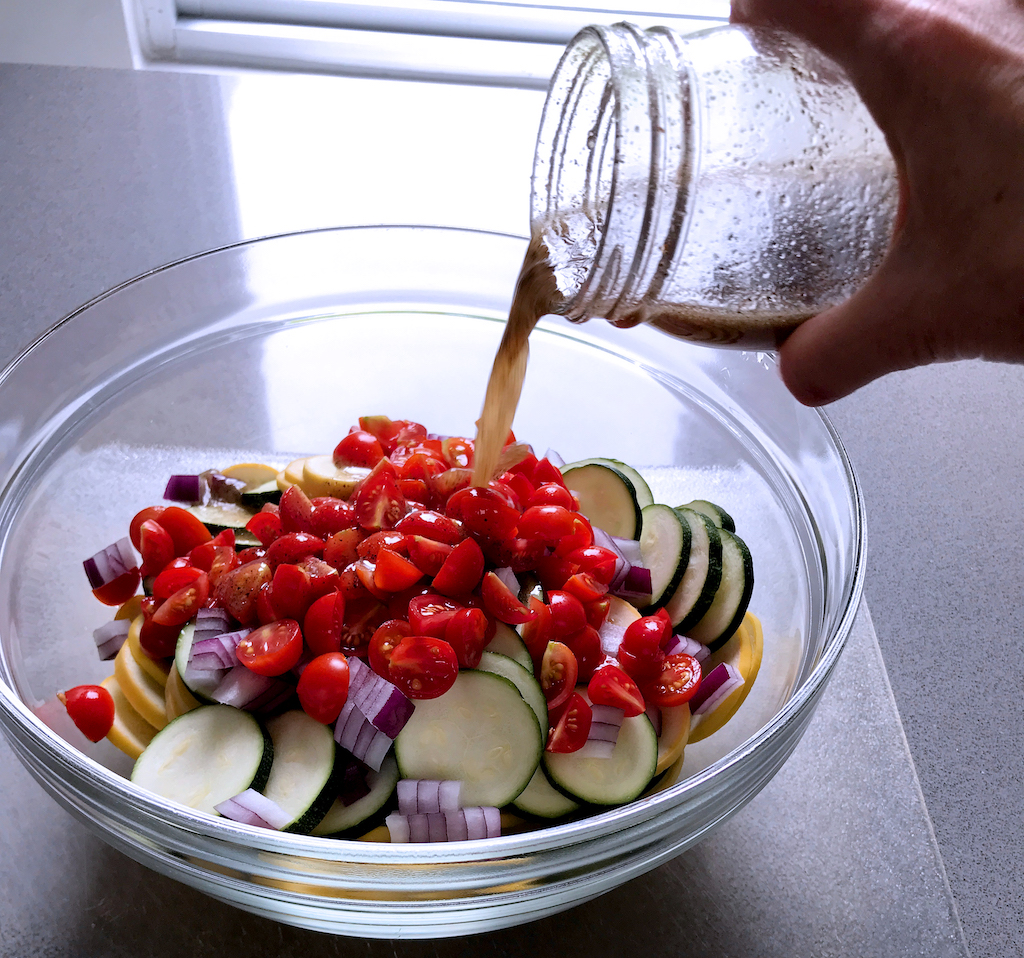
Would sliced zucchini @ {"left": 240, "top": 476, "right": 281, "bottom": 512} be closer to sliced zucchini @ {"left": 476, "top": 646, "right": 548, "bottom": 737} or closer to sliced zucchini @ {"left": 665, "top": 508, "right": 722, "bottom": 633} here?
sliced zucchini @ {"left": 476, "top": 646, "right": 548, "bottom": 737}

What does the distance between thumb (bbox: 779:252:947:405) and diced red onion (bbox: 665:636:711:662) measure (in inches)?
19.9

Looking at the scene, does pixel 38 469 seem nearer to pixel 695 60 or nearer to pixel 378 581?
pixel 378 581

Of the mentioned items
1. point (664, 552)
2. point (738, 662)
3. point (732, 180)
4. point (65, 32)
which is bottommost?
point (738, 662)

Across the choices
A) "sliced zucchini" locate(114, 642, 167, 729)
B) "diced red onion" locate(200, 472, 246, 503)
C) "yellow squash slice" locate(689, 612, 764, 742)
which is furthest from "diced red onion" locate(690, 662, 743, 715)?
"diced red onion" locate(200, 472, 246, 503)

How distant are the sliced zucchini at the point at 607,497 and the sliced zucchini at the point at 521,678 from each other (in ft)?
1.32

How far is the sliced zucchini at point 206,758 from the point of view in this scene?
1.22 m

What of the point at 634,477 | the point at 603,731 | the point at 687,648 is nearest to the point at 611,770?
the point at 603,731

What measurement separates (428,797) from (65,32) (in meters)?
3.59

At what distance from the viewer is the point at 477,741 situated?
1.27 meters

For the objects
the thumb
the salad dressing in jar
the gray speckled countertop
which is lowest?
the gray speckled countertop

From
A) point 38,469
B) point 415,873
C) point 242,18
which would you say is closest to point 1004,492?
point 415,873

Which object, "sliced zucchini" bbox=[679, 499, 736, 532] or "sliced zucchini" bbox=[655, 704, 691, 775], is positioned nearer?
"sliced zucchini" bbox=[655, 704, 691, 775]

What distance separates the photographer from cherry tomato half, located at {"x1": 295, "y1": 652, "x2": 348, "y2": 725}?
4.21 ft

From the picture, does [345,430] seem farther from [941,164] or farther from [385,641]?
[941,164]
